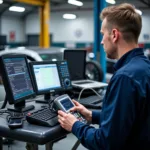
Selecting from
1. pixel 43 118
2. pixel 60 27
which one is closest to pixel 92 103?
pixel 43 118

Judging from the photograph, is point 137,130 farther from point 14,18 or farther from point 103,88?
point 14,18

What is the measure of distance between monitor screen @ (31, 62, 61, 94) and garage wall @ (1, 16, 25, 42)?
13460mm

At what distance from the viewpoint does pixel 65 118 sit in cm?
178

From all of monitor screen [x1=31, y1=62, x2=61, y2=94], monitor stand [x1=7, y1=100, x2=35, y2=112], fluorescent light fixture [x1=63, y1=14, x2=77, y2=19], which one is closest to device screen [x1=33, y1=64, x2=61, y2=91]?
monitor screen [x1=31, y1=62, x2=61, y2=94]

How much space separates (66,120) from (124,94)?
50cm

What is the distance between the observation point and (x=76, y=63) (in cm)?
346

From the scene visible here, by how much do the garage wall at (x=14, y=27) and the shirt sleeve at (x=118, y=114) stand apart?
14.8 meters

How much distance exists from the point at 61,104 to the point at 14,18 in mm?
15198

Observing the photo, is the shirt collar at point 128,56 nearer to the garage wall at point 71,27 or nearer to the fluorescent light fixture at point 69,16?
the garage wall at point 71,27

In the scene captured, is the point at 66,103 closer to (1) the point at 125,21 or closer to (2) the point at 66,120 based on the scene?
(2) the point at 66,120

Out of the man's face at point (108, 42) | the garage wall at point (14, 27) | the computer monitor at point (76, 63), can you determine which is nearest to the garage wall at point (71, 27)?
the garage wall at point (14, 27)

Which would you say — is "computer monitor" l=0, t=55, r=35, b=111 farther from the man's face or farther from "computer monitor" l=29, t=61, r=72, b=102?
the man's face

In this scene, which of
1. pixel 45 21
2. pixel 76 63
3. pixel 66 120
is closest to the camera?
pixel 66 120

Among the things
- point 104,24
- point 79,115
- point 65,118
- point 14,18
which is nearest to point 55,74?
point 79,115
